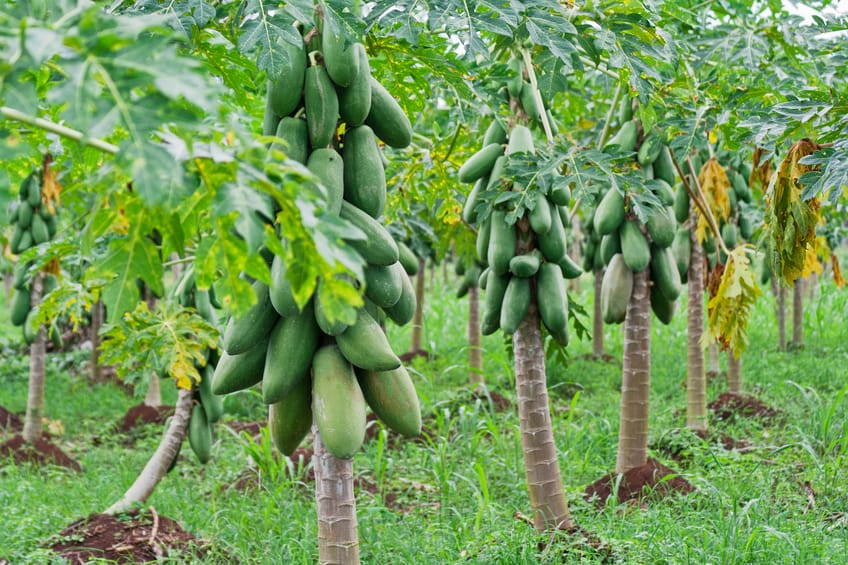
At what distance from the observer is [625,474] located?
149 inches

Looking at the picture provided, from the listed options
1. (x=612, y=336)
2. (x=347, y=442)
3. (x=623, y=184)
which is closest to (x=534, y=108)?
(x=623, y=184)

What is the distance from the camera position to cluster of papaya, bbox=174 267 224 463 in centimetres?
359

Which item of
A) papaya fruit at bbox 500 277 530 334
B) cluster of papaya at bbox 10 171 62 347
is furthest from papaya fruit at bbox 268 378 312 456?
cluster of papaya at bbox 10 171 62 347

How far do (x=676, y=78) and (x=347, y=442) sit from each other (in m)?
2.14

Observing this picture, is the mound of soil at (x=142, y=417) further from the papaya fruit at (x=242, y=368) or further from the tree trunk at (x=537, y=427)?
the papaya fruit at (x=242, y=368)

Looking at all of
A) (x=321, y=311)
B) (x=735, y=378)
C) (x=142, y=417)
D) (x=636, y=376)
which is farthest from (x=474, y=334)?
(x=321, y=311)

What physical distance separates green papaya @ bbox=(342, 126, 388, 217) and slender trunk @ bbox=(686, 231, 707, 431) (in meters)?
3.45

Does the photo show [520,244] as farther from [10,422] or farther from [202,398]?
[10,422]

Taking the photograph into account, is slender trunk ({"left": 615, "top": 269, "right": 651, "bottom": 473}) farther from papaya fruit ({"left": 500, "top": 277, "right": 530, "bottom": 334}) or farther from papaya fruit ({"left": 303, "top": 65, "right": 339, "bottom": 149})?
papaya fruit ({"left": 303, "top": 65, "right": 339, "bottom": 149})

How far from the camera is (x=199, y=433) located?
11.8 feet

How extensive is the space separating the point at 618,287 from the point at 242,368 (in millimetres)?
2253

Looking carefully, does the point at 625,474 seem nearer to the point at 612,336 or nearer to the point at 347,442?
the point at 347,442

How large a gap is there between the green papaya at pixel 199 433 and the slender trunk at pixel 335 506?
1.89m

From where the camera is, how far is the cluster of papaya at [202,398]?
359 cm
